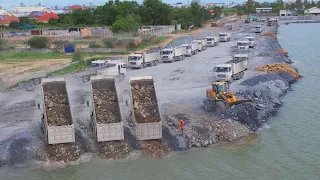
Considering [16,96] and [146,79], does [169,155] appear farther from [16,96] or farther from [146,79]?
[16,96]

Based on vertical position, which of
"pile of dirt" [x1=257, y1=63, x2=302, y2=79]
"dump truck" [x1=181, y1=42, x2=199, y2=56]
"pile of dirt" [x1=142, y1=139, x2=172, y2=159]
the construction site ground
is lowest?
"pile of dirt" [x1=142, y1=139, x2=172, y2=159]

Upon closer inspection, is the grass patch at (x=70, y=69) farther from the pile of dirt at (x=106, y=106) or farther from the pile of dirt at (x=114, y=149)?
the pile of dirt at (x=114, y=149)

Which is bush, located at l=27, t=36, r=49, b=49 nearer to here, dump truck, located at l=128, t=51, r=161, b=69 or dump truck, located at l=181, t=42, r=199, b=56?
dump truck, located at l=181, t=42, r=199, b=56

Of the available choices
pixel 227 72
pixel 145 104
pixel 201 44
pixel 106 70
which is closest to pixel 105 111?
pixel 145 104

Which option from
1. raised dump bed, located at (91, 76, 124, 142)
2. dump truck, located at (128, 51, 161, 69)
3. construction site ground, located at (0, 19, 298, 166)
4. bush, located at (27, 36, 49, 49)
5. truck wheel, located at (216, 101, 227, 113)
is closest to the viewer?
raised dump bed, located at (91, 76, 124, 142)

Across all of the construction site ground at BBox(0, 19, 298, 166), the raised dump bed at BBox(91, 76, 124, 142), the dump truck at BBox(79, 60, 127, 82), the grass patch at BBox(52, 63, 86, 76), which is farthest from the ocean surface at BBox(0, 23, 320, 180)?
the grass patch at BBox(52, 63, 86, 76)

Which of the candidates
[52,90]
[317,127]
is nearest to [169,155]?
[52,90]

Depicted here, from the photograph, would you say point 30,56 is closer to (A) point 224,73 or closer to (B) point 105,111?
(A) point 224,73
